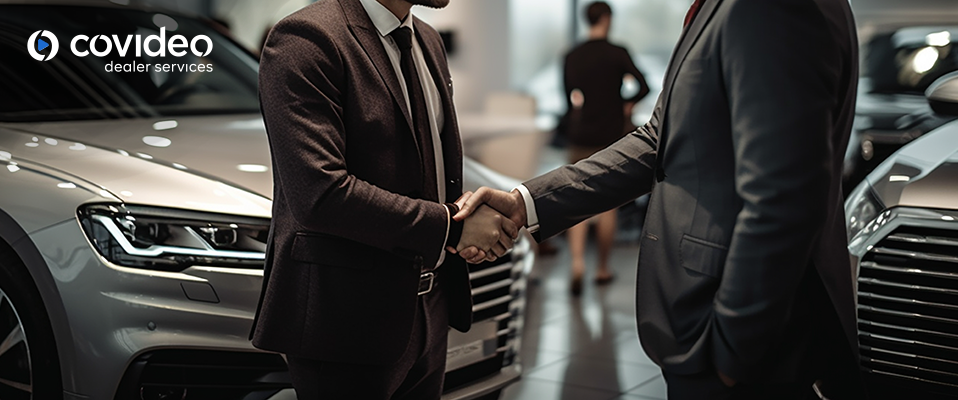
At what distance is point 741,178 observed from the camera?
4.70 feet

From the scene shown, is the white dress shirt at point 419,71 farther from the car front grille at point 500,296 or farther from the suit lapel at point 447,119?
the car front grille at point 500,296

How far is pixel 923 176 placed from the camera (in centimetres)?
255

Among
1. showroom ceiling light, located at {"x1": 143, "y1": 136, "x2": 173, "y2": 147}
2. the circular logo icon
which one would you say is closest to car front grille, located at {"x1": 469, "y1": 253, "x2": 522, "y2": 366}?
showroom ceiling light, located at {"x1": 143, "y1": 136, "x2": 173, "y2": 147}

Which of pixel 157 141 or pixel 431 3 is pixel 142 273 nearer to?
pixel 157 141

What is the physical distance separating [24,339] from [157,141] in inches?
25.3

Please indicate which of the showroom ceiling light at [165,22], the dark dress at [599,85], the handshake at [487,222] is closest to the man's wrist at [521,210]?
the handshake at [487,222]

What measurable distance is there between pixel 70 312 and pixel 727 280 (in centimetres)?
161

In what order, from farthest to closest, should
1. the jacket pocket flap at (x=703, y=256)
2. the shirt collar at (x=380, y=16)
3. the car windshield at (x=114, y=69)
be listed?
the car windshield at (x=114, y=69) < the shirt collar at (x=380, y=16) < the jacket pocket flap at (x=703, y=256)

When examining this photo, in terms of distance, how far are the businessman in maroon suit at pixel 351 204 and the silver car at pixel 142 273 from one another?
0.54m

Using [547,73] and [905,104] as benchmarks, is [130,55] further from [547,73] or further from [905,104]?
[547,73]

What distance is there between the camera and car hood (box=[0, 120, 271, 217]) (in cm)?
234

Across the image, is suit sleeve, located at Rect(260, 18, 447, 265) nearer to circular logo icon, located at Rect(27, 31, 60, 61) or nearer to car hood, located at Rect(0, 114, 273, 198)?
car hood, located at Rect(0, 114, 273, 198)

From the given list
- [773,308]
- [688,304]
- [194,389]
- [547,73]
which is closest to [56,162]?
[194,389]

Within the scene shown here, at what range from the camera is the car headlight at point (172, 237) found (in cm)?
229
